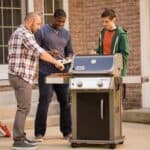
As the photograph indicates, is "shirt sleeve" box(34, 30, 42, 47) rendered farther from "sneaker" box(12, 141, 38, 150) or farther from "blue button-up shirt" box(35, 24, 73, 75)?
"sneaker" box(12, 141, 38, 150)

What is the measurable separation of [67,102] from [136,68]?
357 cm

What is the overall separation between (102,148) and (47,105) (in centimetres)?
107

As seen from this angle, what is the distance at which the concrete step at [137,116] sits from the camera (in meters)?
11.2

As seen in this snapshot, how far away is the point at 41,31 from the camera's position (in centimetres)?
868

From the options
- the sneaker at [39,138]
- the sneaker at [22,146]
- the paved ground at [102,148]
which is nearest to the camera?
the sneaker at [22,146]

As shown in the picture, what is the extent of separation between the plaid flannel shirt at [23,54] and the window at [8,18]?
4.05 m

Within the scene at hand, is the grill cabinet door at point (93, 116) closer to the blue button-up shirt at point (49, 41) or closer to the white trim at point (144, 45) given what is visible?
the blue button-up shirt at point (49, 41)

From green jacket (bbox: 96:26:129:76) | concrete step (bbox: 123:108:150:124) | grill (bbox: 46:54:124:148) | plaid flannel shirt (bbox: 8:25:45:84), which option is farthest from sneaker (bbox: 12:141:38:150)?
concrete step (bbox: 123:108:150:124)

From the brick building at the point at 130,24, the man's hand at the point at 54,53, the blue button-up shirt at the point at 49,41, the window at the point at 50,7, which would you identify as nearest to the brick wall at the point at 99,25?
the brick building at the point at 130,24

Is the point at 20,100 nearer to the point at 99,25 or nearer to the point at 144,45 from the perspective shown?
the point at 144,45

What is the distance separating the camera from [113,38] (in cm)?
857

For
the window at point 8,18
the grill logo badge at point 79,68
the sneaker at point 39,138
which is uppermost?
the window at point 8,18

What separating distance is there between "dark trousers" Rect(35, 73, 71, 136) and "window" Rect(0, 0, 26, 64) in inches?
135

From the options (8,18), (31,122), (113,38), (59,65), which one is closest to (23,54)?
(59,65)
